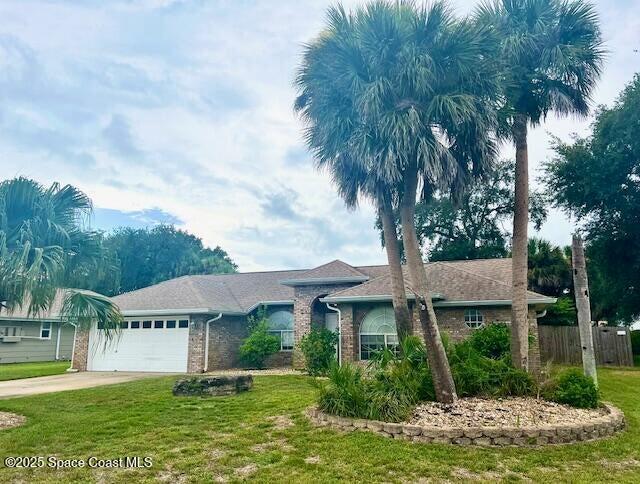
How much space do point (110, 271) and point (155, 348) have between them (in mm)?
9473

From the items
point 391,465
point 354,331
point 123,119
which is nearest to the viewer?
point 391,465

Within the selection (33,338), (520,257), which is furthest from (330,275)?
(33,338)

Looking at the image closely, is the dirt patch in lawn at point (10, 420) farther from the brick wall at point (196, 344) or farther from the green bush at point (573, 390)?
the green bush at point (573, 390)

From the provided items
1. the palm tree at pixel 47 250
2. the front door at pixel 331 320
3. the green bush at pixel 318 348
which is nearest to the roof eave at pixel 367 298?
the green bush at pixel 318 348

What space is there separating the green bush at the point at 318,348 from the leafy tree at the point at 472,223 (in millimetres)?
19932

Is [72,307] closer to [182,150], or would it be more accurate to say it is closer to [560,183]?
[182,150]

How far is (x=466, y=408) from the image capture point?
27.8 ft

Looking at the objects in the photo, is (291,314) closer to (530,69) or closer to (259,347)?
(259,347)

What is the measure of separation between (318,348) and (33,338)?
1796 cm

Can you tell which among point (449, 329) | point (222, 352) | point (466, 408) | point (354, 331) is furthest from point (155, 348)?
point (466, 408)

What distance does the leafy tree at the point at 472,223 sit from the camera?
34.7 metres

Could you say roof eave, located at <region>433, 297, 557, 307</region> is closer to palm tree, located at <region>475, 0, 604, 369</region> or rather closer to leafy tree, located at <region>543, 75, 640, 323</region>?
palm tree, located at <region>475, 0, 604, 369</region>

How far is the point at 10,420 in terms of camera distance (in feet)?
30.0

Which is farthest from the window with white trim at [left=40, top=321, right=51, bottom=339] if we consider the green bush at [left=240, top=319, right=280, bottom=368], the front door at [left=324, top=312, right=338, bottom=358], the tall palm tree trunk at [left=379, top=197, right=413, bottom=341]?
the tall palm tree trunk at [left=379, top=197, right=413, bottom=341]
